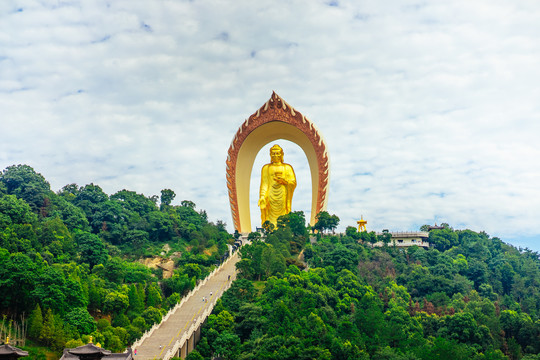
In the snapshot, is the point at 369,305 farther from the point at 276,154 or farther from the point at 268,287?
the point at 276,154

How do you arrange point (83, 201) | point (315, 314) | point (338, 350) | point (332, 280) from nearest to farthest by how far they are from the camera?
point (338, 350), point (315, 314), point (332, 280), point (83, 201)

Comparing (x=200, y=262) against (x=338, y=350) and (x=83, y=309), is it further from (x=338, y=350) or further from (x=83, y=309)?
(x=338, y=350)

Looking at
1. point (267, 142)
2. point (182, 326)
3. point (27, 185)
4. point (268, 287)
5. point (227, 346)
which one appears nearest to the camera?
point (227, 346)

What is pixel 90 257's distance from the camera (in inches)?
946

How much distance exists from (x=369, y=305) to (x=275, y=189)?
38.2ft

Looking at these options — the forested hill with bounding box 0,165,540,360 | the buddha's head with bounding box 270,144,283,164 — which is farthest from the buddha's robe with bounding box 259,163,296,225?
the forested hill with bounding box 0,165,540,360

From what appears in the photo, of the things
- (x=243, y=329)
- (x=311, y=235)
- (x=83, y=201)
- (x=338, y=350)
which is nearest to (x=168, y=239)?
(x=83, y=201)

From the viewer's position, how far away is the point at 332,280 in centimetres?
2222

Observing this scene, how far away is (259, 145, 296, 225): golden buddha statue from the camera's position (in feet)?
99.6

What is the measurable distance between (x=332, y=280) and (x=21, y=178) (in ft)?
54.8

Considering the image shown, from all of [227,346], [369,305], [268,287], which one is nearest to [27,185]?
[268,287]

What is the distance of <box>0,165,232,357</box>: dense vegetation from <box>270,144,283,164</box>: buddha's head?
14.2 ft

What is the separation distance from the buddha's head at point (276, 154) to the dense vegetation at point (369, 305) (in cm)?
331

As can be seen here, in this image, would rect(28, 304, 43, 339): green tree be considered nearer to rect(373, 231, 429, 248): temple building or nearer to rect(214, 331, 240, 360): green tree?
rect(214, 331, 240, 360): green tree
